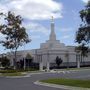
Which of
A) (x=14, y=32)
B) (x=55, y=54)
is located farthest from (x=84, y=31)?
(x=55, y=54)

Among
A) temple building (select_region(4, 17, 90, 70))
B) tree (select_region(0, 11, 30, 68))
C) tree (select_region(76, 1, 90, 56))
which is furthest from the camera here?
temple building (select_region(4, 17, 90, 70))

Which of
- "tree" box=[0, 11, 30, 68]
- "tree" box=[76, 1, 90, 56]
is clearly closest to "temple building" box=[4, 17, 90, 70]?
"tree" box=[0, 11, 30, 68]

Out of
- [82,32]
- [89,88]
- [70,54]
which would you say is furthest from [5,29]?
[89,88]

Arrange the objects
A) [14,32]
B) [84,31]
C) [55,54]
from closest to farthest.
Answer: [84,31] → [14,32] → [55,54]

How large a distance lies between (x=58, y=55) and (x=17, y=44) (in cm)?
2907

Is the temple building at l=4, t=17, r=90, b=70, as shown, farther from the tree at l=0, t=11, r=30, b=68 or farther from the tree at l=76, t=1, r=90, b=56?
the tree at l=76, t=1, r=90, b=56

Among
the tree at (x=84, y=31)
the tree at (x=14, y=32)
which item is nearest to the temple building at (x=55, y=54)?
the tree at (x=14, y=32)

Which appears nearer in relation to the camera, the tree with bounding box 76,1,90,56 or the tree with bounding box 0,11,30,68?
the tree with bounding box 76,1,90,56

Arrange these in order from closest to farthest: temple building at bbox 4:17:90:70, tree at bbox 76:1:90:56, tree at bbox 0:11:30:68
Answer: tree at bbox 76:1:90:56
tree at bbox 0:11:30:68
temple building at bbox 4:17:90:70

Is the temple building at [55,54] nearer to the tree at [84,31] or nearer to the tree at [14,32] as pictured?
the tree at [14,32]

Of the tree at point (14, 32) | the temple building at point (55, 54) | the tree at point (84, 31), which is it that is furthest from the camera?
the temple building at point (55, 54)

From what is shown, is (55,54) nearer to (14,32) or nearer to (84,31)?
(14,32)

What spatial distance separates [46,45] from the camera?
103 m

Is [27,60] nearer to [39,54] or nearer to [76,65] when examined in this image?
[39,54]
